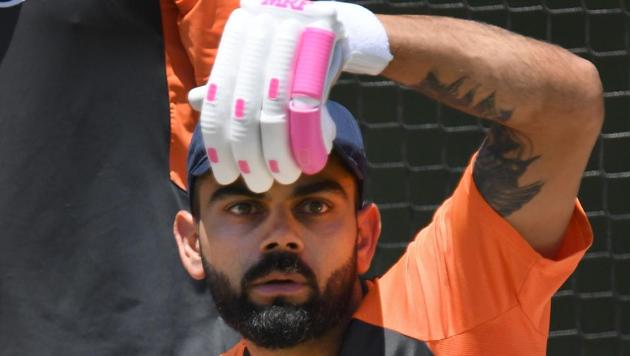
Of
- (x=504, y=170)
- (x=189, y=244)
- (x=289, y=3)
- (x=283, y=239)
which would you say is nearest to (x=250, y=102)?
(x=289, y=3)

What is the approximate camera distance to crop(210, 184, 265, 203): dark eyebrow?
1.78 meters

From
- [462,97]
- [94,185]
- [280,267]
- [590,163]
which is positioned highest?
[462,97]

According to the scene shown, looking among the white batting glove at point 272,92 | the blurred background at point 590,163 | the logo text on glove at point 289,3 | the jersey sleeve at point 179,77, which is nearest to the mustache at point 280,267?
the white batting glove at point 272,92

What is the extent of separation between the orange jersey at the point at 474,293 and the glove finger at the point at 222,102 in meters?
0.40

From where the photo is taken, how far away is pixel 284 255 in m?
1.74

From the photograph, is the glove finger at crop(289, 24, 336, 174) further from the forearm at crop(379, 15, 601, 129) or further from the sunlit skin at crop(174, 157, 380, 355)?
the sunlit skin at crop(174, 157, 380, 355)

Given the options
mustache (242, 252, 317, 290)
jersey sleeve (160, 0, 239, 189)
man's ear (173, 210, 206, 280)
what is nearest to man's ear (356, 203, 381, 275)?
mustache (242, 252, 317, 290)

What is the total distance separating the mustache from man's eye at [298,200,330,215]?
74 millimetres

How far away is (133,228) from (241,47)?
3.11 feet

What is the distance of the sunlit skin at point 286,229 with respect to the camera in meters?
1.75

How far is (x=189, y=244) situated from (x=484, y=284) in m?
0.46

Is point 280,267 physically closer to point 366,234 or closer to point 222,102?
point 366,234

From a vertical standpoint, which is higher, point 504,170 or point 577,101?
point 577,101

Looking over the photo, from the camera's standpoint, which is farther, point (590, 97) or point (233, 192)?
point (233, 192)
